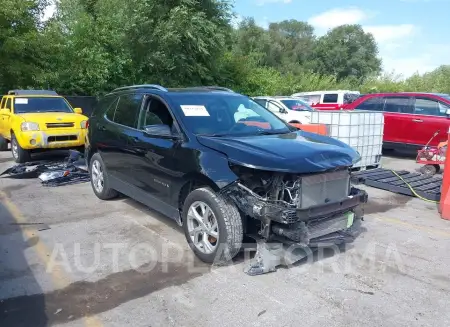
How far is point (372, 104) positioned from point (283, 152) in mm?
8869

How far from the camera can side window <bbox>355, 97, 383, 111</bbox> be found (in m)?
11.6

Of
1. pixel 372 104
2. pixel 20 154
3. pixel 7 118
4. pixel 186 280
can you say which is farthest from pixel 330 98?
pixel 186 280

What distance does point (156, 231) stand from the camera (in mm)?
5176

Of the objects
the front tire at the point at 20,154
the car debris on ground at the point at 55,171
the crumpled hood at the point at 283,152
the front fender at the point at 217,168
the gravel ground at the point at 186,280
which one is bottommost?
the gravel ground at the point at 186,280

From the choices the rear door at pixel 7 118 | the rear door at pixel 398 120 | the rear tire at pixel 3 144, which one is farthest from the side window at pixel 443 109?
the rear tire at pixel 3 144

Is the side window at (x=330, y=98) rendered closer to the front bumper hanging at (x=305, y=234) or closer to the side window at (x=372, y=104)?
the side window at (x=372, y=104)

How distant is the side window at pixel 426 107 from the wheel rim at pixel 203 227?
8.59 metres

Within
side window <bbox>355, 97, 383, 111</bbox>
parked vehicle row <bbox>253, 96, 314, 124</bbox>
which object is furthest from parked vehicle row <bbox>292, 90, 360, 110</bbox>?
side window <bbox>355, 97, 383, 111</bbox>

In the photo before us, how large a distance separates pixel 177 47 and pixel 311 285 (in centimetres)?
1770

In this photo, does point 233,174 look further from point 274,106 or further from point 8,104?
point 274,106

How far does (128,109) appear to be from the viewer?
A: 5.68 m

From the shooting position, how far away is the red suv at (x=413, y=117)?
10.3m

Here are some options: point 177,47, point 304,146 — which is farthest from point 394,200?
point 177,47

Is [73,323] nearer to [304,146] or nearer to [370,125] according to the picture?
[304,146]
